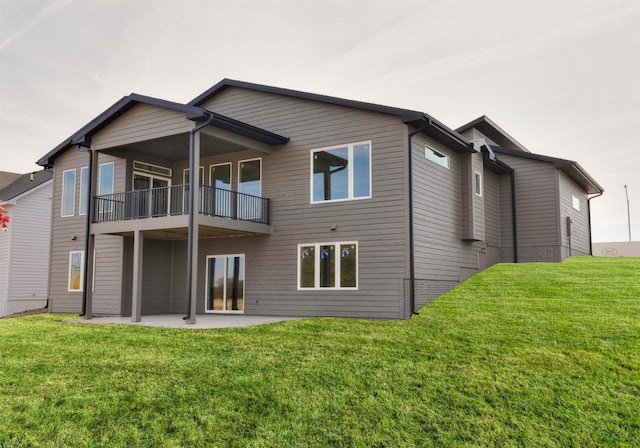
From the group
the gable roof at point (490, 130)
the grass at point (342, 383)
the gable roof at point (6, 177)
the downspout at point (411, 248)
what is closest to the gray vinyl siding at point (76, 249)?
the grass at point (342, 383)

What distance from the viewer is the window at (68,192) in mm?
18734

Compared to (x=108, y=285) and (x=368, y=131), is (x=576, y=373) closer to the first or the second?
(x=368, y=131)

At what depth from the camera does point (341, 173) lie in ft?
47.2

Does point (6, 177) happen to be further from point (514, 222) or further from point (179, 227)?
point (514, 222)

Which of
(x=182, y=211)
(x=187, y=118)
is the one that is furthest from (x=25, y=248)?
(x=187, y=118)

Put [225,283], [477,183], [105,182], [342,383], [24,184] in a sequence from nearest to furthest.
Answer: [342,383] < [225,283] < [477,183] < [105,182] < [24,184]

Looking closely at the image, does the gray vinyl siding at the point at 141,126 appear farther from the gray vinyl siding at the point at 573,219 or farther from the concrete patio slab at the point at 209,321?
the gray vinyl siding at the point at 573,219

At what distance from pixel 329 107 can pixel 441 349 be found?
781 centimetres

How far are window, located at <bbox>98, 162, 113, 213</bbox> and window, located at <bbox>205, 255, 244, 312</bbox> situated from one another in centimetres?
386

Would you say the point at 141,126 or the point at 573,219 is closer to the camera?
the point at 141,126

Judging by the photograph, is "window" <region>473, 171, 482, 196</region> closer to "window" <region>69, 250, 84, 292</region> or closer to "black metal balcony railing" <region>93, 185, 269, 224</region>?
"black metal balcony railing" <region>93, 185, 269, 224</region>

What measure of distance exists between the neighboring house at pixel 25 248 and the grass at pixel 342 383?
12.9 meters

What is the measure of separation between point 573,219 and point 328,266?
12238mm

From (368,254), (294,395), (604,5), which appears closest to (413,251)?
(368,254)
